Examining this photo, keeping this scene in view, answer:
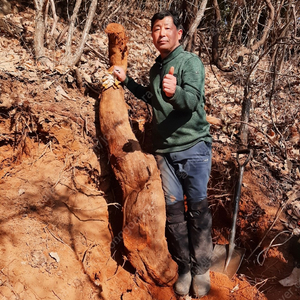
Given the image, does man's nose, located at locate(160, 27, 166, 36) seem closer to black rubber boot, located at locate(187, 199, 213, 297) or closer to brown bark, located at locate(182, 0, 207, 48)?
A: brown bark, located at locate(182, 0, 207, 48)

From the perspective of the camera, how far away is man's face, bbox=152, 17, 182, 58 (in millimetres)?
2344

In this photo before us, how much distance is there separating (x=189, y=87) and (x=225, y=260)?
1936mm

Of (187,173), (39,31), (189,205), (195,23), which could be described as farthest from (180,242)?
→ (39,31)

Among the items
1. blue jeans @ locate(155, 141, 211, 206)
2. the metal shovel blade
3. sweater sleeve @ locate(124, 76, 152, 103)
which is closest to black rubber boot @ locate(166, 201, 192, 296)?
blue jeans @ locate(155, 141, 211, 206)

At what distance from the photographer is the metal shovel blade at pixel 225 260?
2.81 m

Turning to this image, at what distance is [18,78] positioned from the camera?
2.99m

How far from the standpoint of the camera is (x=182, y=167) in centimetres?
242

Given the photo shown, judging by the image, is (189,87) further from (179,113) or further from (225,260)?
(225,260)

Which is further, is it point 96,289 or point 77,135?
point 77,135

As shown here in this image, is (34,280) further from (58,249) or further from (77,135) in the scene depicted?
(77,135)

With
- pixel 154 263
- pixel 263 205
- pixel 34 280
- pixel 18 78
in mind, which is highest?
pixel 18 78

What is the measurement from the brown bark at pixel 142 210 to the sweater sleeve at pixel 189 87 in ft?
2.33

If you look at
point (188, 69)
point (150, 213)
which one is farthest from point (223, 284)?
point (188, 69)

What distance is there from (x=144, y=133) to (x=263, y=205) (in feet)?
5.31
